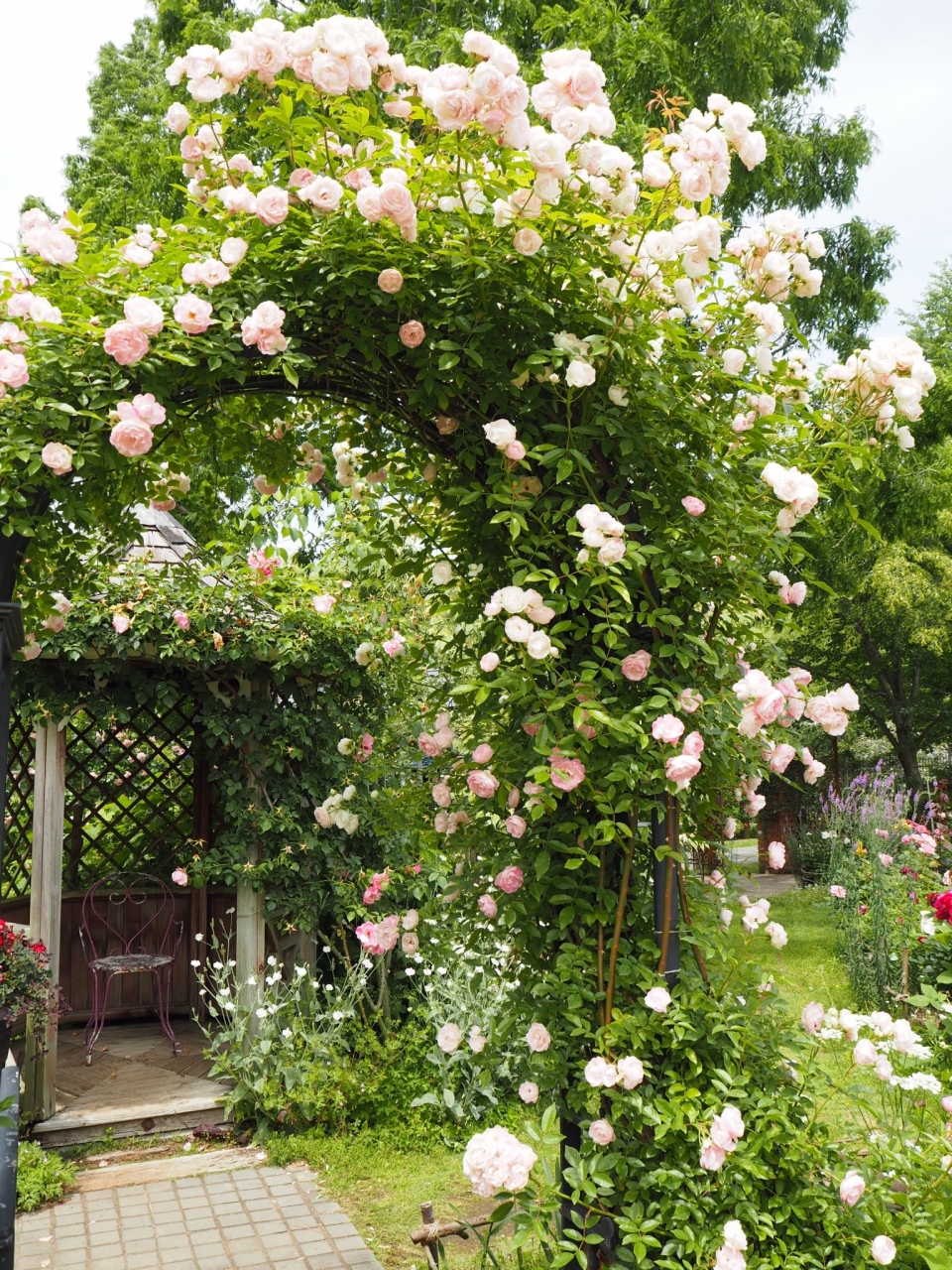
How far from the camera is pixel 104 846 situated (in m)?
6.91

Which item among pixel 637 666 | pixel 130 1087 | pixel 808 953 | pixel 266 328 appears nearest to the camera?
pixel 266 328

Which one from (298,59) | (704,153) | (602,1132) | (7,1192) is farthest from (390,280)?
(7,1192)

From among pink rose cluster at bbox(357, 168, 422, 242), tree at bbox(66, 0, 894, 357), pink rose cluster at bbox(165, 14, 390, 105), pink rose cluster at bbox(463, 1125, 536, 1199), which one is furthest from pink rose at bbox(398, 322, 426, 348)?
tree at bbox(66, 0, 894, 357)

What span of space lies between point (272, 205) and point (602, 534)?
94cm

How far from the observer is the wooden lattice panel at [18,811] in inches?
242

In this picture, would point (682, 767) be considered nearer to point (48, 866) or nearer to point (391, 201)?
point (391, 201)

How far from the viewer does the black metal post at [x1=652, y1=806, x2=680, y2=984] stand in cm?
224

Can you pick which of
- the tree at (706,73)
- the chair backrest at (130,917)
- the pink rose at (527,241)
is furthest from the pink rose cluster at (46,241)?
the tree at (706,73)

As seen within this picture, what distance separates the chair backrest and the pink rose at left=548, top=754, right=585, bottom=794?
518cm

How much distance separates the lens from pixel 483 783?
7.47 feet

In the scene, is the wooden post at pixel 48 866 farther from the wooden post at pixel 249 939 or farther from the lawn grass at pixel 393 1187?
the lawn grass at pixel 393 1187

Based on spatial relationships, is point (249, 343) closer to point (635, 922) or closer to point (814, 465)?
point (814, 465)

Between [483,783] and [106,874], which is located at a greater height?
[483,783]

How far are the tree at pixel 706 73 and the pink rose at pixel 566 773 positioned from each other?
6241 millimetres
